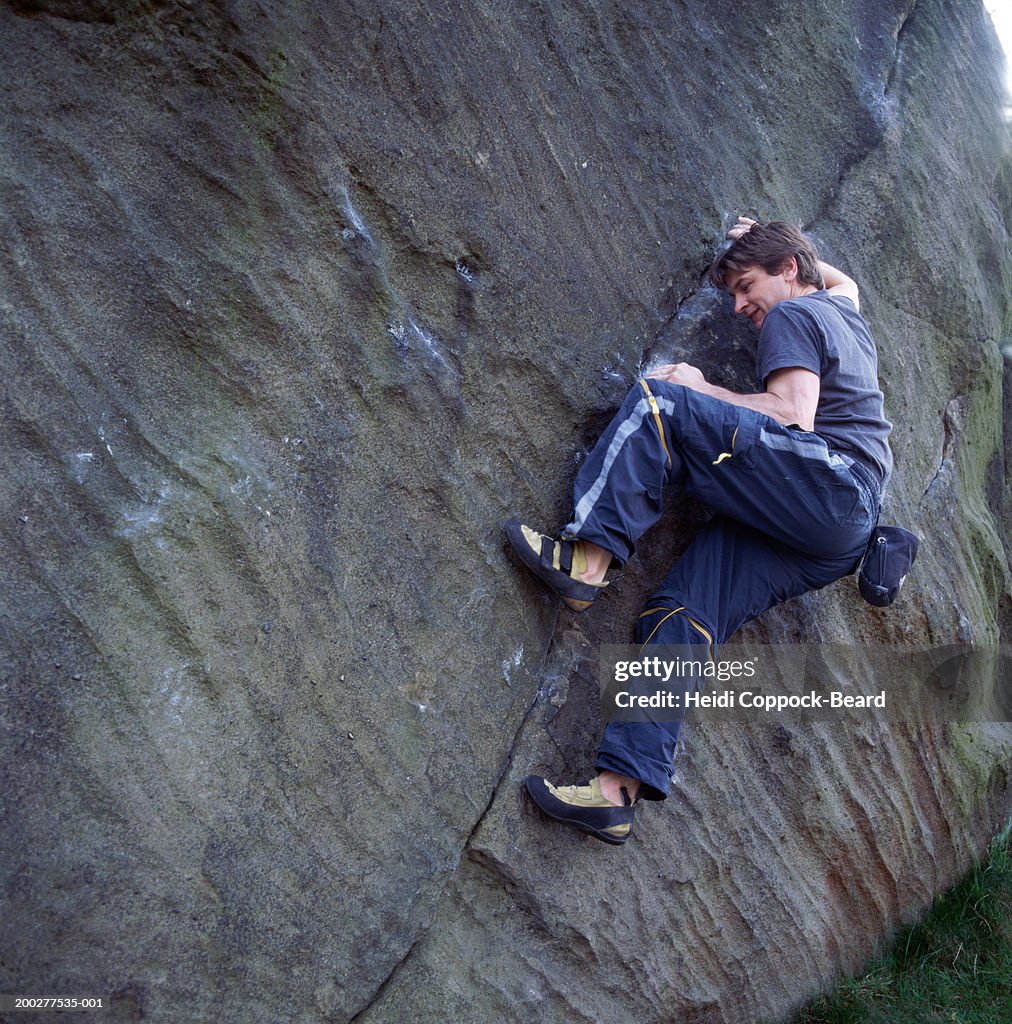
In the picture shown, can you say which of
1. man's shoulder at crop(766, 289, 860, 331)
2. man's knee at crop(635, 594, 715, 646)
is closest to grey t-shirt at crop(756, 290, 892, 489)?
man's shoulder at crop(766, 289, 860, 331)

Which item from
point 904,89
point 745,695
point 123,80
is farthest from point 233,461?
point 904,89

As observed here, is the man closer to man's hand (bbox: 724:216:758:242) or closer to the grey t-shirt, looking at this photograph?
the grey t-shirt

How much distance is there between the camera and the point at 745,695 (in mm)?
3254

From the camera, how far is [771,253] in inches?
125

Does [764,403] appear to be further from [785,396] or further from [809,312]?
[809,312]

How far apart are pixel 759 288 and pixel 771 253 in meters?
0.11

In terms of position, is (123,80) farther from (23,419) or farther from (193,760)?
(193,760)

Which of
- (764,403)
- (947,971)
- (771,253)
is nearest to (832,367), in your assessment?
(764,403)

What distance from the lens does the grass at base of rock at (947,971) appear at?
335 centimetres

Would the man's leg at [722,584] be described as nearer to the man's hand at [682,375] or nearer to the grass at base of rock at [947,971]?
the man's hand at [682,375]

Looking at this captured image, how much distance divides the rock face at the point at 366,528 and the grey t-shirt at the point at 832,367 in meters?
0.38

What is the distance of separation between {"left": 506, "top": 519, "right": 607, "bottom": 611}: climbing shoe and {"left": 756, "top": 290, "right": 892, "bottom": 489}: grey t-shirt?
75 cm

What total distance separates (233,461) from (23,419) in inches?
18.9

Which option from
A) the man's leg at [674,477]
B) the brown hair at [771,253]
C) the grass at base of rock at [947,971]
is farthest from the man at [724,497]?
the grass at base of rock at [947,971]
